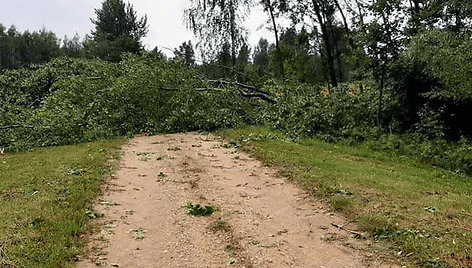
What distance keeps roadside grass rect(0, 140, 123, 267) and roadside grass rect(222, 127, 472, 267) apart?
3.19m

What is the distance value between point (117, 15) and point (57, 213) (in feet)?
101

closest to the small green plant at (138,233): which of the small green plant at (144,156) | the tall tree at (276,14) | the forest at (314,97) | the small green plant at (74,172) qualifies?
the small green plant at (74,172)

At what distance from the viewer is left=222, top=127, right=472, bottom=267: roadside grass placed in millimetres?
4531

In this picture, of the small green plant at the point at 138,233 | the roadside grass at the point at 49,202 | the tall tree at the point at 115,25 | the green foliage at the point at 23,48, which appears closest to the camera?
the roadside grass at the point at 49,202

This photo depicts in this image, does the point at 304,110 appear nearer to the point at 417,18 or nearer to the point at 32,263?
the point at 417,18

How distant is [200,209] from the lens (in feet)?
19.4

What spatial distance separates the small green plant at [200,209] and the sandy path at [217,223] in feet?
0.32

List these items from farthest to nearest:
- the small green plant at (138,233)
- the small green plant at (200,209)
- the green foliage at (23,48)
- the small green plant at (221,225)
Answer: the green foliage at (23,48)
the small green plant at (200,209)
the small green plant at (221,225)
the small green plant at (138,233)

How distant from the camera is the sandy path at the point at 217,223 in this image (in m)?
4.45

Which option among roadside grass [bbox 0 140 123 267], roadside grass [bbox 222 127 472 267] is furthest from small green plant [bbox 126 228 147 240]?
roadside grass [bbox 222 127 472 267]

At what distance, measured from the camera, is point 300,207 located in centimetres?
599

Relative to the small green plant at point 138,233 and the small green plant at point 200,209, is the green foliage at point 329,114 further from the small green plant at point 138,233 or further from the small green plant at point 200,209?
the small green plant at point 138,233

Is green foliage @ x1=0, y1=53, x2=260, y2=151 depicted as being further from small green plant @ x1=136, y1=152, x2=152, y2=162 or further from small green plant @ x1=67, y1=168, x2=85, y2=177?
small green plant @ x1=67, y1=168, x2=85, y2=177

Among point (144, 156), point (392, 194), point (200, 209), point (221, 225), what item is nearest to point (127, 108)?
point (144, 156)
